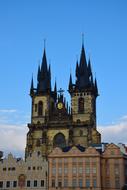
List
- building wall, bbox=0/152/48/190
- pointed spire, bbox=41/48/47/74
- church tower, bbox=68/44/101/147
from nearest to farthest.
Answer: building wall, bbox=0/152/48/190
church tower, bbox=68/44/101/147
pointed spire, bbox=41/48/47/74

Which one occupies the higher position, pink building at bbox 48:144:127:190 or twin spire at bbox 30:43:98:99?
twin spire at bbox 30:43:98:99

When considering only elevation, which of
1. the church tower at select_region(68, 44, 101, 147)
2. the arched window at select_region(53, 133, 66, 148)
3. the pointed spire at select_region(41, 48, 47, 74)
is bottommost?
the arched window at select_region(53, 133, 66, 148)

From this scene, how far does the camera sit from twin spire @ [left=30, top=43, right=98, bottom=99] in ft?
350

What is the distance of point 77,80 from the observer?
108 meters

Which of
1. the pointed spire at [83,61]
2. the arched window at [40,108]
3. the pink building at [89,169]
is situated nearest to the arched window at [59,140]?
the arched window at [40,108]

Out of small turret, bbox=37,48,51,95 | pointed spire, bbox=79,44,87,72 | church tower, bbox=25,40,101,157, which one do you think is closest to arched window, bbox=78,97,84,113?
church tower, bbox=25,40,101,157

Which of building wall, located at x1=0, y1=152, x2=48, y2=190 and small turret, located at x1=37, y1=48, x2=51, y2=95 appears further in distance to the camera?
small turret, located at x1=37, y1=48, x2=51, y2=95

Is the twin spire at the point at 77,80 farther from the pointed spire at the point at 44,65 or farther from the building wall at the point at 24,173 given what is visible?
the building wall at the point at 24,173

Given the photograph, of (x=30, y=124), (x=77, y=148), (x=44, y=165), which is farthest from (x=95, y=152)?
(x=30, y=124)

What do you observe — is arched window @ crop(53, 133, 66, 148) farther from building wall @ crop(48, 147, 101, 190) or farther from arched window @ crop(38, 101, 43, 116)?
building wall @ crop(48, 147, 101, 190)

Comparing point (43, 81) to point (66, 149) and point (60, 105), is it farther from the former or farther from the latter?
point (66, 149)

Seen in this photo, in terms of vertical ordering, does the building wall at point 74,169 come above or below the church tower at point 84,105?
below

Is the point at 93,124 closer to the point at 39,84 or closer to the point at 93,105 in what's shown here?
the point at 93,105

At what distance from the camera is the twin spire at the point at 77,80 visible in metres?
107
